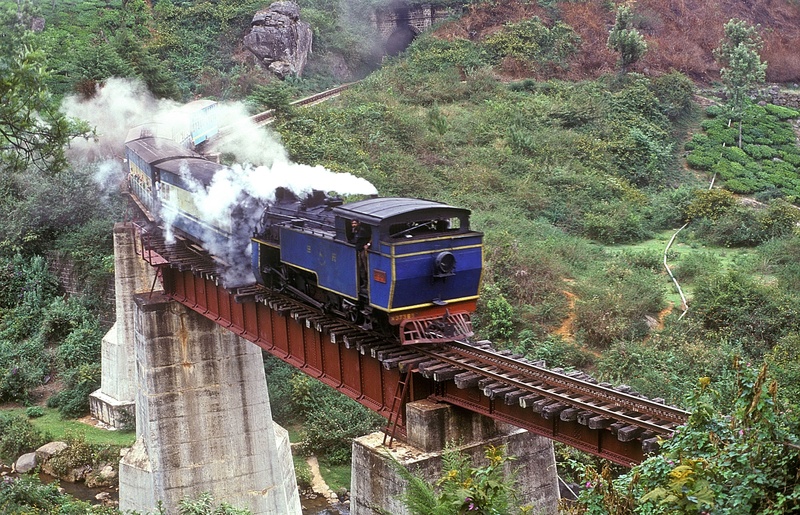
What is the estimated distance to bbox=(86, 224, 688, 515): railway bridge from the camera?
11516mm

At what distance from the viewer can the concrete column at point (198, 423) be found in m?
23.0

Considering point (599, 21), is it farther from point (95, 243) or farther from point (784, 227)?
point (95, 243)

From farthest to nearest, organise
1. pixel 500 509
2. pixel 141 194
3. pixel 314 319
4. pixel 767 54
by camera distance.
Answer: pixel 767 54 < pixel 141 194 < pixel 314 319 < pixel 500 509

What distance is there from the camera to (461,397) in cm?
1282

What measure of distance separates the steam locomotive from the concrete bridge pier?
1344mm

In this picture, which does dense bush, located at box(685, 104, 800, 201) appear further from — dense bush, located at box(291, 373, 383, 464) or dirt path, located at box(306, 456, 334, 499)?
dirt path, located at box(306, 456, 334, 499)

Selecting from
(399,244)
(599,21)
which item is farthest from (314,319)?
(599,21)

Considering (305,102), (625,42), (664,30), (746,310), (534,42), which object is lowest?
(746,310)

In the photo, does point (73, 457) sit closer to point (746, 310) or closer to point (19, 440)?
point (19, 440)

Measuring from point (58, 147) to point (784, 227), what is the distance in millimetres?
26980

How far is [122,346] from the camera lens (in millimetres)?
31016

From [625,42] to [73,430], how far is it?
33.7 metres

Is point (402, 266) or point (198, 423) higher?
point (402, 266)

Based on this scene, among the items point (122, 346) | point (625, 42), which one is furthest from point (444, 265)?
point (625, 42)
